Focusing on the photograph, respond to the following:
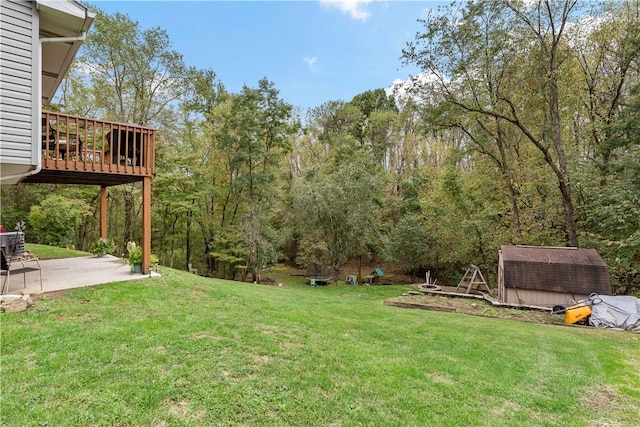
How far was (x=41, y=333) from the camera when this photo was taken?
354cm

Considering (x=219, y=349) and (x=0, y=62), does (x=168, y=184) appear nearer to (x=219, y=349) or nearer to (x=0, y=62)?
(x=0, y=62)

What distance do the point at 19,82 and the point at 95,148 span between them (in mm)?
1555

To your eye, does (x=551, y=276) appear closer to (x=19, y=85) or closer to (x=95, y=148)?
(x=95, y=148)

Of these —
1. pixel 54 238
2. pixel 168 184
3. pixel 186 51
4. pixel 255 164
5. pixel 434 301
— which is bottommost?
pixel 434 301

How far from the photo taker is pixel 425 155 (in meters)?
21.2

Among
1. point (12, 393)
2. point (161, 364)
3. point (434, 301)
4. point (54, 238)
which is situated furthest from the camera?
point (54, 238)

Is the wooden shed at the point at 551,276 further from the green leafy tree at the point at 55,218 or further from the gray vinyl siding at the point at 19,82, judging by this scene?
the green leafy tree at the point at 55,218

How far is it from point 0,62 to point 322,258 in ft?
48.3

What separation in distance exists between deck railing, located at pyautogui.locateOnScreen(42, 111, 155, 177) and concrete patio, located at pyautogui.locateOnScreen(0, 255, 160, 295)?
2105mm

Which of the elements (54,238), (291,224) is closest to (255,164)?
(291,224)

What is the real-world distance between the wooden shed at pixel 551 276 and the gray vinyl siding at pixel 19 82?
12.4 metres

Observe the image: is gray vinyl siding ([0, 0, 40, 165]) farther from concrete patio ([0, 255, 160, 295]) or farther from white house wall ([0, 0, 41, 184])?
concrete patio ([0, 255, 160, 295])

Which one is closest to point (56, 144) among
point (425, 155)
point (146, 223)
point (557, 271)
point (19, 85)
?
point (19, 85)

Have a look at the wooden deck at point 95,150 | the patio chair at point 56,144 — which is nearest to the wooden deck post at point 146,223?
the wooden deck at point 95,150
